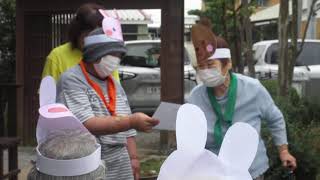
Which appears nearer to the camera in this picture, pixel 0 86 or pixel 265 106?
pixel 265 106

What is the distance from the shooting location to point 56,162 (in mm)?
2348

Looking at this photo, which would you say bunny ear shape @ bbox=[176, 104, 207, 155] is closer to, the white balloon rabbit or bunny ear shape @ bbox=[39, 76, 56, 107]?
the white balloon rabbit

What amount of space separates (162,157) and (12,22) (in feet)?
16.8

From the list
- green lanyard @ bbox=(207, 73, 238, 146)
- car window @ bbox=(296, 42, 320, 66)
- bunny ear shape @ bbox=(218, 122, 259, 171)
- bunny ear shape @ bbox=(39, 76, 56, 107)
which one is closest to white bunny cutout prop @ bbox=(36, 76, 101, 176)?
bunny ear shape @ bbox=(39, 76, 56, 107)

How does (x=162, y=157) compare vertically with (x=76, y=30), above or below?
below

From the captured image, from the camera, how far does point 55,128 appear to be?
8.46 feet

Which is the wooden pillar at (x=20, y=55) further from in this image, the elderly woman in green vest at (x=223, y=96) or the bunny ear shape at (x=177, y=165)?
the bunny ear shape at (x=177, y=165)

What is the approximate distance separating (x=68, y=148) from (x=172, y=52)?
682 cm

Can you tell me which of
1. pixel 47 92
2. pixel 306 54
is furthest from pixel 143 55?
pixel 47 92

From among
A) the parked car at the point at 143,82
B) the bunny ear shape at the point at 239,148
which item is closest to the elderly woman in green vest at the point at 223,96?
the bunny ear shape at the point at 239,148

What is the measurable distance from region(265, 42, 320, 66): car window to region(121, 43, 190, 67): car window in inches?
102

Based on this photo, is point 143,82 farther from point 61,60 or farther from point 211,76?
point 211,76

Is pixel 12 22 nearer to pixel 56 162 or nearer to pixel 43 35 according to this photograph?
pixel 43 35

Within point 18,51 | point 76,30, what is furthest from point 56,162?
point 18,51
